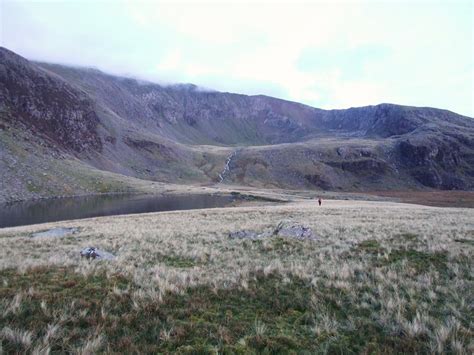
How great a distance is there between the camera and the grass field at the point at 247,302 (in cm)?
626

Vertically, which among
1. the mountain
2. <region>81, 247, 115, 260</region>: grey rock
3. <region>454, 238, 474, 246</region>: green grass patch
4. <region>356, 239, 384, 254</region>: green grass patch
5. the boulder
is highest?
the mountain

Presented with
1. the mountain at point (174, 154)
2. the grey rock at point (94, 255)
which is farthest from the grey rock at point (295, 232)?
the mountain at point (174, 154)

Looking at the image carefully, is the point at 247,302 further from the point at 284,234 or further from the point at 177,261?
the point at 284,234

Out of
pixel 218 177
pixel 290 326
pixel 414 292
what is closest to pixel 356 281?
pixel 414 292

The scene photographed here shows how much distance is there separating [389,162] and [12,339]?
18902 cm

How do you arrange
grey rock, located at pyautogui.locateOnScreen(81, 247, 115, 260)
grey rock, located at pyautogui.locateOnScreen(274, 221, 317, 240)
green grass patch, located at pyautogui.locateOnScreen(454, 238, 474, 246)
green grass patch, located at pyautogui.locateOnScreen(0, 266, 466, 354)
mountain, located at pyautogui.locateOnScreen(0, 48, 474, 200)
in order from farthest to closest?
mountain, located at pyautogui.locateOnScreen(0, 48, 474, 200) → grey rock, located at pyautogui.locateOnScreen(274, 221, 317, 240) → green grass patch, located at pyautogui.locateOnScreen(454, 238, 474, 246) → grey rock, located at pyautogui.locateOnScreen(81, 247, 115, 260) → green grass patch, located at pyautogui.locateOnScreen(0, 266, 466, 354)

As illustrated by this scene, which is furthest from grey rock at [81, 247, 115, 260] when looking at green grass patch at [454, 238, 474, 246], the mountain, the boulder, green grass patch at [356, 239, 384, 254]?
the mountain

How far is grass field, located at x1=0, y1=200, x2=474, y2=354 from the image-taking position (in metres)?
6.26

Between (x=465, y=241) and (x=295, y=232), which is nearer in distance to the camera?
(x=465, y=241)

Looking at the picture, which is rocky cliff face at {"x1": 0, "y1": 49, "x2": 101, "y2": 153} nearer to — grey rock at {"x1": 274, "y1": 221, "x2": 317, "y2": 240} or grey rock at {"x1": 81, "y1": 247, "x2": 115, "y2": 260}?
grey rock at {"x1": 81, "y1": 247, "x2": 115, "y2": 260}

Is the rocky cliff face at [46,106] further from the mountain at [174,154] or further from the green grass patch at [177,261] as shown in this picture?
the green grass patch at [177,261]

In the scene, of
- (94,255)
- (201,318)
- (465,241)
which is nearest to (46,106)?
(94,255)

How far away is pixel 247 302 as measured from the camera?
27.6 ft

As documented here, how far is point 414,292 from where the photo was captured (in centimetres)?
874
